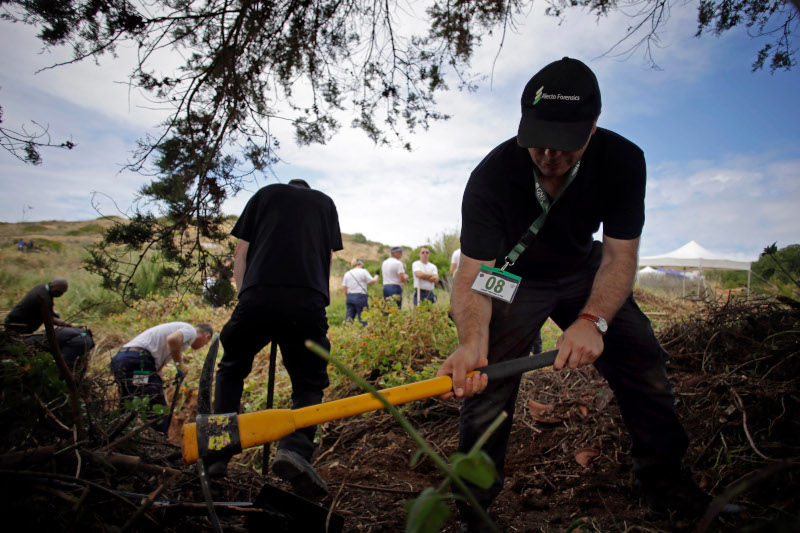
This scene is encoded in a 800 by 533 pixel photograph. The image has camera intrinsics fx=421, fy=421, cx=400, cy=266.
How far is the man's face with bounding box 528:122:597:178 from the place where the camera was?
1.91 meters

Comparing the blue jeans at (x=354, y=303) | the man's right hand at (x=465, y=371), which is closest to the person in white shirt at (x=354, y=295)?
the blue jeans at (x=354, y=303)

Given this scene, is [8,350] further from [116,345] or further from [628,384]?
[116,345]

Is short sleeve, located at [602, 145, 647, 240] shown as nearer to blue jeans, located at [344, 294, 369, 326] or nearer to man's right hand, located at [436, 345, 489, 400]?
man's right hand, located at [436, 345, 489, 400]

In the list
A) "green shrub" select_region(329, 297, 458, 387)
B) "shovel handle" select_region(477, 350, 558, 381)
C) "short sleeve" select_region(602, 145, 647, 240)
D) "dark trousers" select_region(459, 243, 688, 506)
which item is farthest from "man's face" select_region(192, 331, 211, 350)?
"short sleeve" select_region(602, 145, 647, 240)

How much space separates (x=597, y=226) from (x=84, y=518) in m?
2.37

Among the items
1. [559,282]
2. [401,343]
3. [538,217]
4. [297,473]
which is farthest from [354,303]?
[538,217]

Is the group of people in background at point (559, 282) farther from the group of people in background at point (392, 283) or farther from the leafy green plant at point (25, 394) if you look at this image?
the group of people in background at point (392, 283)

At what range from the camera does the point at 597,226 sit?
2275 mm

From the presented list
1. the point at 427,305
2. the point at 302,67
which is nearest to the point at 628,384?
the point at 427,305

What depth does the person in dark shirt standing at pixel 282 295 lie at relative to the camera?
274 cm

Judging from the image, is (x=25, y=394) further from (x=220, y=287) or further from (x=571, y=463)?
(x=571, y=463)

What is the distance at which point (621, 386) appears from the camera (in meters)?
2.13

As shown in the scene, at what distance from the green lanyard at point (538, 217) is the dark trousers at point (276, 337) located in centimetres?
137

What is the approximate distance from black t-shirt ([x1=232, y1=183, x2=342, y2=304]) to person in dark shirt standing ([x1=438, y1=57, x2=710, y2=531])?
47.3 inches
